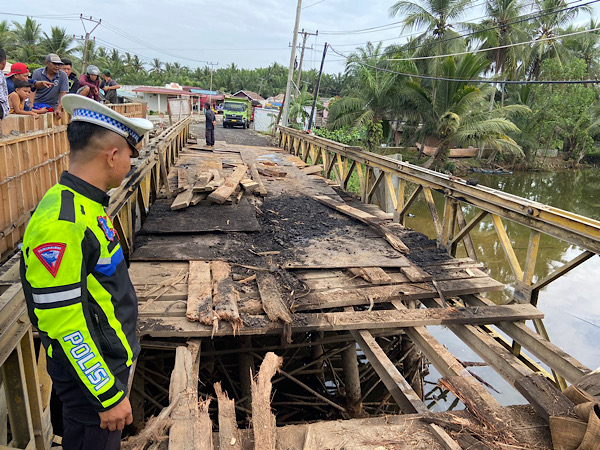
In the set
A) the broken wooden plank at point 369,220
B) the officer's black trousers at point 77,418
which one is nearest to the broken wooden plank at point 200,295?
the officer's black trousers at point 77,418

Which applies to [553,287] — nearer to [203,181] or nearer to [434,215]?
[434,215]

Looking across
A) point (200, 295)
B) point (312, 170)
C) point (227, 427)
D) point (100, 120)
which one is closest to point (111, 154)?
point (100, 120)

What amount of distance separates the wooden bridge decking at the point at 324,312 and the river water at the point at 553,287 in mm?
2023

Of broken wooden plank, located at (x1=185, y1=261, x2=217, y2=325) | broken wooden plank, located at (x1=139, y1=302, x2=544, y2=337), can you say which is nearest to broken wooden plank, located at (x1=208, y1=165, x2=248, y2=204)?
broken wooden plank, located at (x1=185, y1=261, x2=217, y2=325)

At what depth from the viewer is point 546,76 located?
32094 millimetres

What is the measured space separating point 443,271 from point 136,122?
12.9 feet

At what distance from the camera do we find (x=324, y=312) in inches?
169

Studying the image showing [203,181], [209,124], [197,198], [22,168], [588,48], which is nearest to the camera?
[22,168]

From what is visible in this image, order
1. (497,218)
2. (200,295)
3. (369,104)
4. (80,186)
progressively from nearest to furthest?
(80,186) → (200,295) → (497,218) → (369,104)

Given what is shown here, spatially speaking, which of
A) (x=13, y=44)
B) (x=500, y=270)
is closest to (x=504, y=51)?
(x=500, y=270)

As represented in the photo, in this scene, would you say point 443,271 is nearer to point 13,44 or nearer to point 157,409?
point 157,409

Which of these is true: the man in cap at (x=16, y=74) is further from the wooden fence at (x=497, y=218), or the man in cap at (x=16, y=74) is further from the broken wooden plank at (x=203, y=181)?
the wooden fence at (x=497, y=218)

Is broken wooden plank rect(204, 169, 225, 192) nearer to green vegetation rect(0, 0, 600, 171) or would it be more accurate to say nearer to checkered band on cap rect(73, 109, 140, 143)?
checkered band on cap rect(73, 109, 140, 143)

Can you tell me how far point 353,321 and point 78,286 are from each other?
8.07 feet
